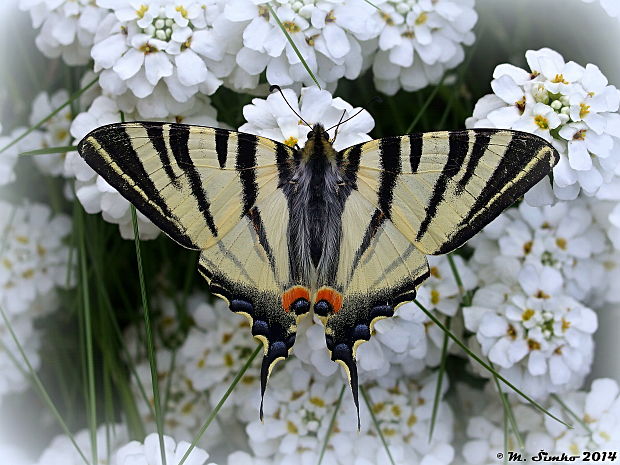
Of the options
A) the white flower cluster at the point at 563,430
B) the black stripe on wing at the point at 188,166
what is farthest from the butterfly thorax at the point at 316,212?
the white flower cluster at the point at 563,430

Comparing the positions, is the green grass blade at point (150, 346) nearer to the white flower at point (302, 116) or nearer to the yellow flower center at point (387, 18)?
the white flower at point (302, 116)

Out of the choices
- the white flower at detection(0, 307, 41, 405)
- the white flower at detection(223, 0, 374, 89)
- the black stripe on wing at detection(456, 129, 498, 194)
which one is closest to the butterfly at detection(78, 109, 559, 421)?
the black stripe on wing at detection(456, 129, 498, 194)

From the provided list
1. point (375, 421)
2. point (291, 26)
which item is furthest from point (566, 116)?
point (375, 421)

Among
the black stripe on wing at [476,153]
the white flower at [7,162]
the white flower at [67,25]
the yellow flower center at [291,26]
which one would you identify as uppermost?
the white flower at [67,25]

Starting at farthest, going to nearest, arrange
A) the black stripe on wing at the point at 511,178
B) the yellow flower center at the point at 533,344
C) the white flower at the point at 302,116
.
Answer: the yellow flower center at the point at 533,344
the white flower at the point at 302,116
the black stripe on wing at the point at 511,178

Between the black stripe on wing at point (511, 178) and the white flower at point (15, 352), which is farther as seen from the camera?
the white flower at point (15, 352)

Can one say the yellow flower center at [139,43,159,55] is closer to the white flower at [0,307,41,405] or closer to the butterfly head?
the butterfly head

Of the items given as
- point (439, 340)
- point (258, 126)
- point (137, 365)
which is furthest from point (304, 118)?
point (137, 365)
